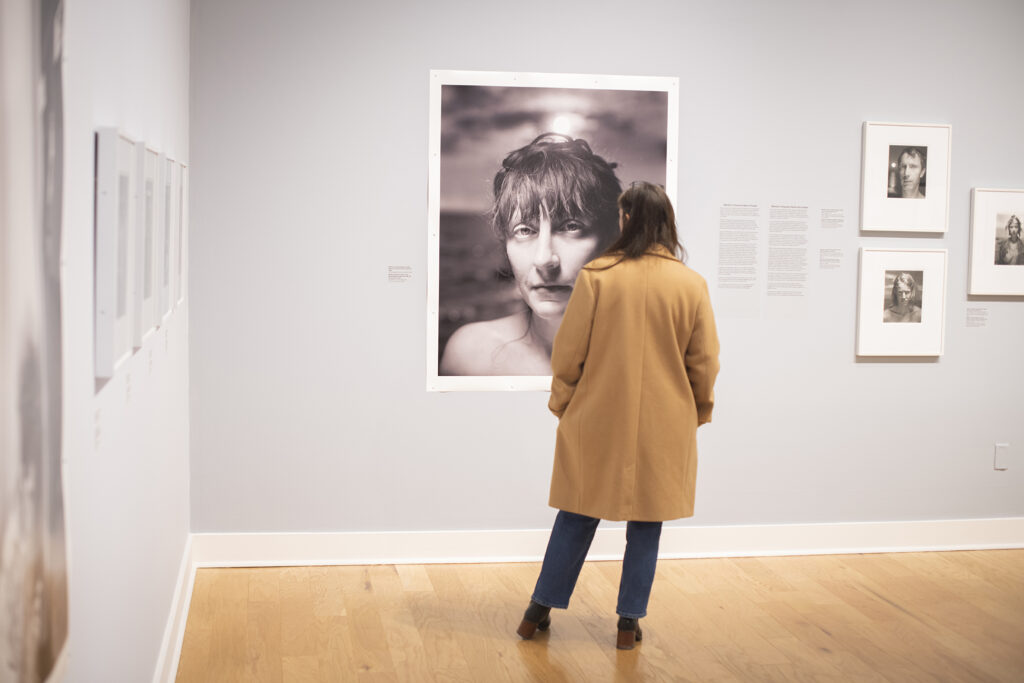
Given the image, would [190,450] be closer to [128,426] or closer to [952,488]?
[128,426]

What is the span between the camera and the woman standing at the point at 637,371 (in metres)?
3.57

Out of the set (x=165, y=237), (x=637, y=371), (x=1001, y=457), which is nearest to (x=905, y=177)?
(x=1001, y=457)

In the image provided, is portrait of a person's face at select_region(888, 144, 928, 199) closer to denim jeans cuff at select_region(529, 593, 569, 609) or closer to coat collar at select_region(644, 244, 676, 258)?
coat collar at select_region(644, 244, 676, 258)

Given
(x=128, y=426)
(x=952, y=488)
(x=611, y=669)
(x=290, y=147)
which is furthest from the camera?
(x=952, y=488)

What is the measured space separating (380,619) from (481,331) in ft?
4.70

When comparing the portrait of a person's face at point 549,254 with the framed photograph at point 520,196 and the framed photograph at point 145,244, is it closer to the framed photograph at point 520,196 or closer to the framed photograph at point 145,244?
the framed photograph at point 520,196

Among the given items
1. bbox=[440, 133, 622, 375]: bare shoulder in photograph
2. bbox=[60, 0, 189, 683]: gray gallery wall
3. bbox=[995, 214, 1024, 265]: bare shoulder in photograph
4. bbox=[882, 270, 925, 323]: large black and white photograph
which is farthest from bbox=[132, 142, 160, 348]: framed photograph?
bbox=[995, 214, 1024, 265]: bare shoulder in photograph

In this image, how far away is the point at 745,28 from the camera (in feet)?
16.2

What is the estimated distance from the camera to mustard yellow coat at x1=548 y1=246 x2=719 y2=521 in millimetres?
3566

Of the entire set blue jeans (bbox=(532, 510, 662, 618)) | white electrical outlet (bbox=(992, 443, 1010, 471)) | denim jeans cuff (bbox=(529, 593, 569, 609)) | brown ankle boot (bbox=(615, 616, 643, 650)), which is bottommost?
brown ankle boot (bbox=(615, 616, 643, 650))

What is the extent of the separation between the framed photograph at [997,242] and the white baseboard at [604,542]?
4.00 feet

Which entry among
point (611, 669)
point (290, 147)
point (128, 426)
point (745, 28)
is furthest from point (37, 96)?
point (745, 28)

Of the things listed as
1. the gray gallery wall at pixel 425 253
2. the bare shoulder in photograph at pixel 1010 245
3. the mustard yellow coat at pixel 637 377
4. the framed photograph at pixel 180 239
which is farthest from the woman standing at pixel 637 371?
the bare shoulder in photograph at pixel 1010 245

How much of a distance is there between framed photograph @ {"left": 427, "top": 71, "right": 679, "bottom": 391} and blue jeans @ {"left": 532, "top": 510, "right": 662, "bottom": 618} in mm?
1206
